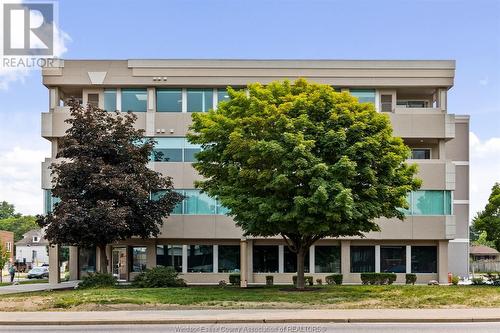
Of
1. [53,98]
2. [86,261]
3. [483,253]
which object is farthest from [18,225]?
[53,98]

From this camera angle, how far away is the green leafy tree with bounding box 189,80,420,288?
2525cm

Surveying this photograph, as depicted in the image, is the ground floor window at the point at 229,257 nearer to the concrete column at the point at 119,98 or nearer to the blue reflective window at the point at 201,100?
the blue reflective window at the point at 201,100

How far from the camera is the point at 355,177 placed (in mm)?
26516

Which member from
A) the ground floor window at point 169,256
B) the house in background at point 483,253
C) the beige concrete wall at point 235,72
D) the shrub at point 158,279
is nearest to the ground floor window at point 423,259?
the beige concrete wall at point 235,72

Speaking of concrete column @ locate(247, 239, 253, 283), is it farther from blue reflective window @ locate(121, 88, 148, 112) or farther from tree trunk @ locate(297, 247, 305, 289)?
tree trunk @ locate(297, 247, 305, 289)

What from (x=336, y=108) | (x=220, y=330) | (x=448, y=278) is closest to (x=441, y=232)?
(x=448, y=278)

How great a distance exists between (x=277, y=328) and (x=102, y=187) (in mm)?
17828

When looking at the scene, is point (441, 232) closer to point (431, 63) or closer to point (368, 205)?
point (431, 63)

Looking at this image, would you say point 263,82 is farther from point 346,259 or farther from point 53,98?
point 53,98

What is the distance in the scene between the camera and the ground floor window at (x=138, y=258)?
4131cm

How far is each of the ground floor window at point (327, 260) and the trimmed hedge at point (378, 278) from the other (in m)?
2.40

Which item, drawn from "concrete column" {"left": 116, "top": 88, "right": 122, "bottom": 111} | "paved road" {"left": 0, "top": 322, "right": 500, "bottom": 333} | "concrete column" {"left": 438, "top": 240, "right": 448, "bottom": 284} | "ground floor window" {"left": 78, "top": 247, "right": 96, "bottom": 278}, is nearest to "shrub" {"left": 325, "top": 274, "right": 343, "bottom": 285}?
"concrete column" {"left": 438, "top": 240, "right": 448, "bottom": 284}

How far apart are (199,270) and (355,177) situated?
17495mm

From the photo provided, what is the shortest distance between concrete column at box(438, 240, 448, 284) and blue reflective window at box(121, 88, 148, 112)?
20815 millimetres
